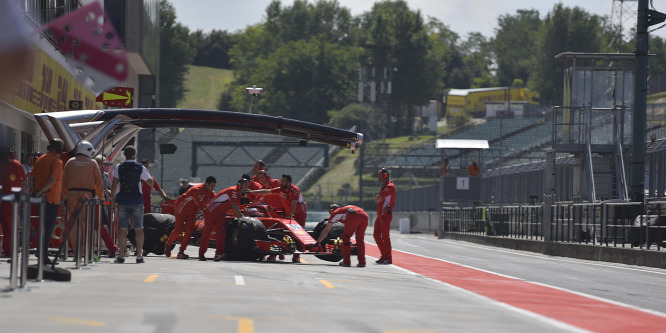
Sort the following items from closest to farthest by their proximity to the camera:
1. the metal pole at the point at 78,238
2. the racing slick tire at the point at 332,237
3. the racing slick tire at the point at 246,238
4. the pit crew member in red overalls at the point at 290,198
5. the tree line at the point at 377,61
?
the metal pole at the point at 78,238, the racing slick tire at the point at 246,238, the racing slick tire at the point at 332,237, the pit crew member in red overalls at the point at 290,198, the tree line at the point at 377,61

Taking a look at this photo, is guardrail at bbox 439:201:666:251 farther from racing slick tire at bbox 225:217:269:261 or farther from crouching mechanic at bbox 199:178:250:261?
crouching mechanic at bbox 199:178:250:261

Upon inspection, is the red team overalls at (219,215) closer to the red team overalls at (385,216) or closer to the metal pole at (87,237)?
the red team overalls at (385,216)

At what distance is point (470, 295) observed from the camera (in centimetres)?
1377

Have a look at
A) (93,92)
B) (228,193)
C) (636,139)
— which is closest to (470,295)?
(228,193)

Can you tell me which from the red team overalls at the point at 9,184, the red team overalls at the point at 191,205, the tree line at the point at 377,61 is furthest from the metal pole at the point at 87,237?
the tree line at the point at 377,61

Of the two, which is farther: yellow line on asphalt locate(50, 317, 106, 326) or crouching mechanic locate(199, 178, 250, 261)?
crouching mechanic locate(199, 178, 250, 261)

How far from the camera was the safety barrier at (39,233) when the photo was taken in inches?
491

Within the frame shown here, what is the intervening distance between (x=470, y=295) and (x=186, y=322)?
4812mm

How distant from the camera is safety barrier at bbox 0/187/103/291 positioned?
1247 cm

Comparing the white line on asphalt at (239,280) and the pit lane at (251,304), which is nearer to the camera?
the pit lane at (251,304)

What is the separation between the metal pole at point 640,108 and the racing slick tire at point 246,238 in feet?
37.8

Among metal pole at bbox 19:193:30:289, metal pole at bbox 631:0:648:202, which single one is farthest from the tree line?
metal pole at bbox 19:193:30:289

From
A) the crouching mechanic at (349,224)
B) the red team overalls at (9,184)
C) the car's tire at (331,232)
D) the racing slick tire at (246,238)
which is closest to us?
the red team overalls at (9,184)

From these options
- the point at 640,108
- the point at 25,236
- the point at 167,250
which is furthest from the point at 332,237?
the point at 640,108
